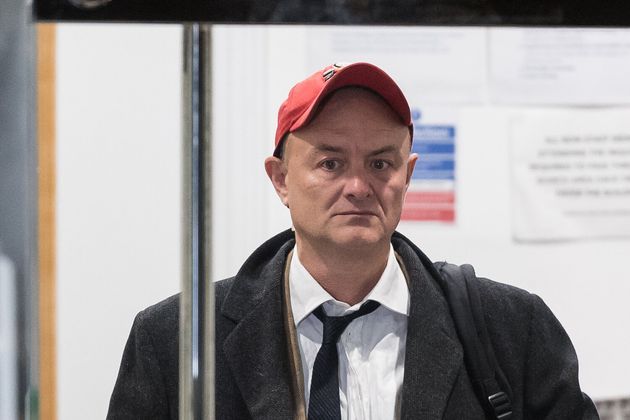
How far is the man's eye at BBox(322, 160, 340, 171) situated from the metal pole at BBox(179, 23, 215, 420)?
0.39 feet

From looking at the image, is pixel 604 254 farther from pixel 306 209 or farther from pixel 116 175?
pixel 116 175

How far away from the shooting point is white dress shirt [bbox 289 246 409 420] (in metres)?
0.87

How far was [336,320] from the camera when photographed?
89 cm

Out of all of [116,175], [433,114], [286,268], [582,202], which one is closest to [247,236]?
[286,268]

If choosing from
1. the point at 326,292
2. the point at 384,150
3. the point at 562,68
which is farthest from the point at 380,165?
the point at 562,68

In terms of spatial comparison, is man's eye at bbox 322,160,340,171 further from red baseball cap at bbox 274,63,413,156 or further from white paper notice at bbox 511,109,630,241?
white paper notice at bbox 511,109,630,241

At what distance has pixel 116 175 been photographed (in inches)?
37.6

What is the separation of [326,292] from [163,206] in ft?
0.71

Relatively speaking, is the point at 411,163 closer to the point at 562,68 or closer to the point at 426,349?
the point at 426,349

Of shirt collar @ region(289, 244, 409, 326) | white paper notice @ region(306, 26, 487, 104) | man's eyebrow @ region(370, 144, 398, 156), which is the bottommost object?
shirt collar @ region(289, 244, 409, 326)

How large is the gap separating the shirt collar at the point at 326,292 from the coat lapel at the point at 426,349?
0.01 meters

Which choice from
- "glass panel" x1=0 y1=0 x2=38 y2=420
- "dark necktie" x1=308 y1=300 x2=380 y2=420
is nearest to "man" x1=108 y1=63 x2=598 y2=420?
"dark necktie" x1=308 y1=300 x2=380 y2=420

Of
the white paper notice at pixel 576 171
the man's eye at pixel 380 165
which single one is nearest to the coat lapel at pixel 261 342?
the man's eye at pixel 380 165

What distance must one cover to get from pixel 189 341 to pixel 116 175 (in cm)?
21
